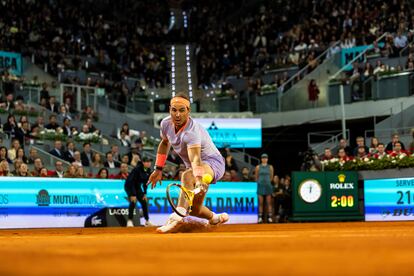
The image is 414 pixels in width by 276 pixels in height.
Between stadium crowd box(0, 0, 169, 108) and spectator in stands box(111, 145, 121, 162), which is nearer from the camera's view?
spectator in stands box(111, 145, 121, 162)

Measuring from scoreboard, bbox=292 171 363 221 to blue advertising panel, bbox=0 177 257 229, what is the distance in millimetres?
1921

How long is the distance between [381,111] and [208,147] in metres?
18.7

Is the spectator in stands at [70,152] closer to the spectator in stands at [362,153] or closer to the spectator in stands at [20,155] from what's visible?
the spectator in stands at [20,155]

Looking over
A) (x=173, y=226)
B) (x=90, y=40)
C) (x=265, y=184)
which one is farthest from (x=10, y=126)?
(x=90, y=40)

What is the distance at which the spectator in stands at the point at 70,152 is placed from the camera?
21.8 metres

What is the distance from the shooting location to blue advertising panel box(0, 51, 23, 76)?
31106mm

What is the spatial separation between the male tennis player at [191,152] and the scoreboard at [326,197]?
38.9ft

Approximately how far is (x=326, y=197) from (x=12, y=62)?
48.1 ft

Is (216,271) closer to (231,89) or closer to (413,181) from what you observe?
(413,181)

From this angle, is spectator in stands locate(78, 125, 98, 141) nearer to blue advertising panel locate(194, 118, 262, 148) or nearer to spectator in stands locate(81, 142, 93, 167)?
spectator in stands locate(81, 142, 93, 167)

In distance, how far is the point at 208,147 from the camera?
421 inches

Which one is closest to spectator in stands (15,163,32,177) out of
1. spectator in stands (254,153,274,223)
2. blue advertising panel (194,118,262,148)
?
spectator in stands (254,153,274,223)

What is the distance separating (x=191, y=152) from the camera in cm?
1015

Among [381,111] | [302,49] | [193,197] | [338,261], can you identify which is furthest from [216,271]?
[302,49]
